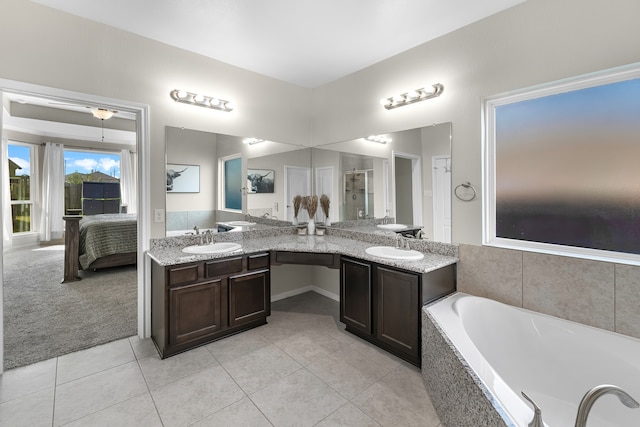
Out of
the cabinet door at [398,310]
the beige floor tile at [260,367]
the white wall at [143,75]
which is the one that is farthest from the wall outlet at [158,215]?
the cabinet door at [398,310]

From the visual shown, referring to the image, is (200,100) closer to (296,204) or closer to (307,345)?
→ (296,204)

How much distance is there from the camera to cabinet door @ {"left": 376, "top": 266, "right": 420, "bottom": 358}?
2.16m

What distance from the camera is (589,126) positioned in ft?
6.27

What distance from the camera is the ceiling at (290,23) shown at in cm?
215

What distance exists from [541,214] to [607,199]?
14.2 inches

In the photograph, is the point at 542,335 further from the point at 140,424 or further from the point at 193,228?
the point at 193,228

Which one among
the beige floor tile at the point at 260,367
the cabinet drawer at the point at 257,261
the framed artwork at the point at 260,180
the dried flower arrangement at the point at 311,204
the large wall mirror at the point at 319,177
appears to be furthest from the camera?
the dried flower arrangement at the point at 311,204

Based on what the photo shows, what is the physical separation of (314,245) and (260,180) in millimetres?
1082

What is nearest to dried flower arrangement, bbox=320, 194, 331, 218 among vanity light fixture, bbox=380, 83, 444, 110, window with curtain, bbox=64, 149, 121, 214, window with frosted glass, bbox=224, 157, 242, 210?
window with frosted glass, bbox=224, 157, 242, 210

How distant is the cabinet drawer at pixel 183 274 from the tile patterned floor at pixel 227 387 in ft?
2.03

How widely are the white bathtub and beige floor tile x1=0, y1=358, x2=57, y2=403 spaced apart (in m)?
2.74

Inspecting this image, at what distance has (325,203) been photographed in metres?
3.69

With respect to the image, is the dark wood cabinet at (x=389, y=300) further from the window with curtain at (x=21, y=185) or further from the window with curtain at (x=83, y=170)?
the window with curtain at (x=21, y=185)

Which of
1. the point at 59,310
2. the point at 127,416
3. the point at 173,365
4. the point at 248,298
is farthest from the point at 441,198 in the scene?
the point at 59,310
